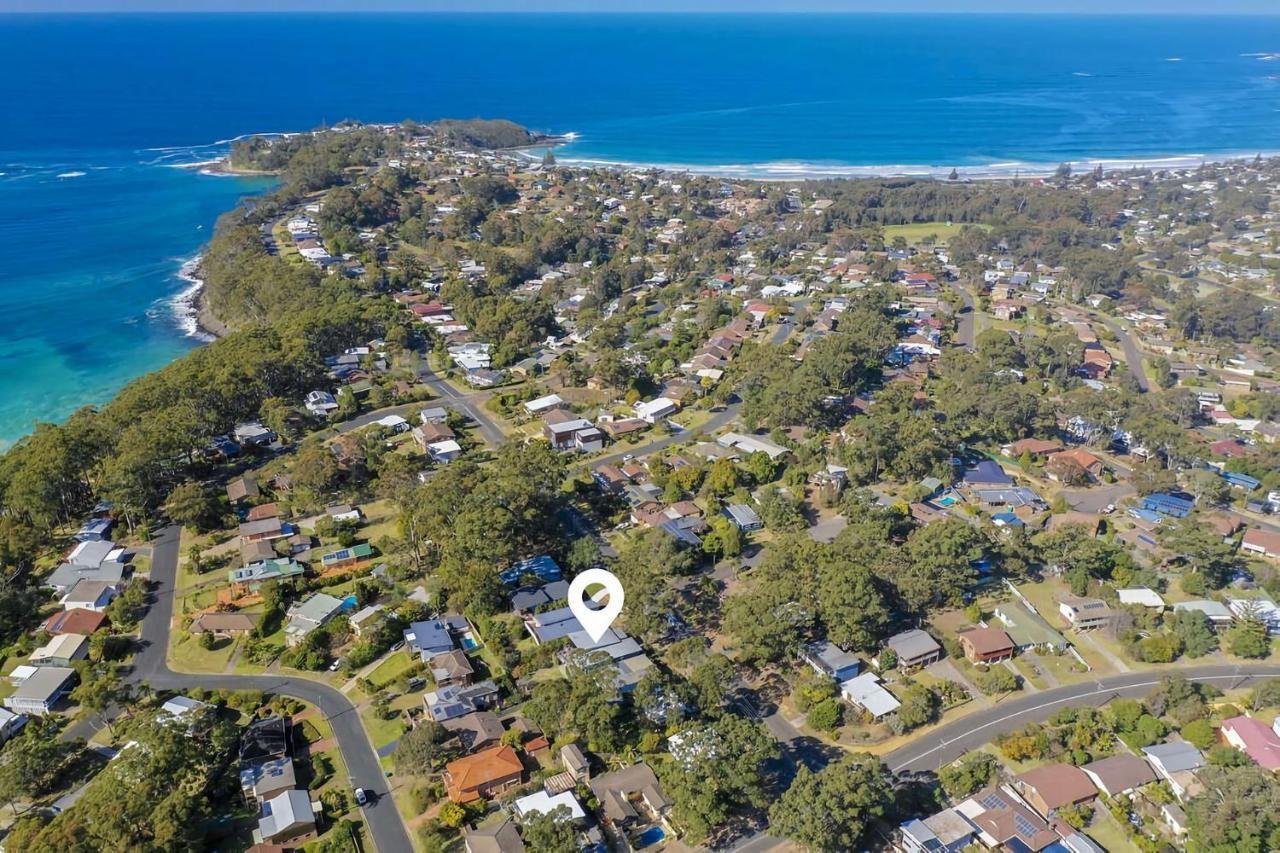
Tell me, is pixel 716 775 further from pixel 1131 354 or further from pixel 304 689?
pixel 1131 354

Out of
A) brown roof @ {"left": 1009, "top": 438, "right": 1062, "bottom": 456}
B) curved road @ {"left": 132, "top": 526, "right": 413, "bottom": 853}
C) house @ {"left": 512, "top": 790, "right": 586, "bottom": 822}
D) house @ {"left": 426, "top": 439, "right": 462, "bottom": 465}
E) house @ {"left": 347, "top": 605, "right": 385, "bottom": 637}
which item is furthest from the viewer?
brown roof @ {"left": 1009, "top": 438, "right": 1062, "bottom": 456}

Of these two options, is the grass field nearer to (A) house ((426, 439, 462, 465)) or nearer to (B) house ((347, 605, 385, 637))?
(A) house ((426, 439, 462, 465))

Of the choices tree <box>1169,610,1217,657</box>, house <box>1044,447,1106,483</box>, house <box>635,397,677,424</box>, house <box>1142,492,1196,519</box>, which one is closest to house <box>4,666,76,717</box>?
house <box>635,397,677,424</box>

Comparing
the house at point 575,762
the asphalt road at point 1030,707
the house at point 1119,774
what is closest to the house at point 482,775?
the house at point 575,762

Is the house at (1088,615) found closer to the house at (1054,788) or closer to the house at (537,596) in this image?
the house at (1054,788)

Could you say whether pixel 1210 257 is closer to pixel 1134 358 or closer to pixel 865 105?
pixel 1134 358

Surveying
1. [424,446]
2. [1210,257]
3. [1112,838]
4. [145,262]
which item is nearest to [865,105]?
[1210,257]
